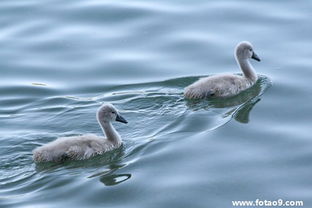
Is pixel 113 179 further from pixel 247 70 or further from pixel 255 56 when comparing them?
pixel 255 56

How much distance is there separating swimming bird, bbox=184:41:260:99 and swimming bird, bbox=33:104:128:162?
4.67 feet

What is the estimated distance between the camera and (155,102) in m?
13.6

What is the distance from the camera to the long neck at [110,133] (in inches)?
487

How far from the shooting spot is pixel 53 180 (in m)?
11.3

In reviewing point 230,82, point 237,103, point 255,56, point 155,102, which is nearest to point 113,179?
point 155,102

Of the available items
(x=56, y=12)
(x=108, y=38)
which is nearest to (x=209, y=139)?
(x=108, y=38)

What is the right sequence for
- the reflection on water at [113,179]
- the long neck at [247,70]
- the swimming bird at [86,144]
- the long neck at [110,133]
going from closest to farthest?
the reflection on water at [113,179], the swimming bird at [86,144], the long neck at [110,133], the long neck at [247,70]

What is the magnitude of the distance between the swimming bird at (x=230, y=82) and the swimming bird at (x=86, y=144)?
142 cm

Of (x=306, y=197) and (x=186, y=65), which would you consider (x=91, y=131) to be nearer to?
(x=186, y=65)

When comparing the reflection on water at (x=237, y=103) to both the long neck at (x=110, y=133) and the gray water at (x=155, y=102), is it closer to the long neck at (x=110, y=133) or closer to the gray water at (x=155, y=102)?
the gray water at (x=155, y=102)

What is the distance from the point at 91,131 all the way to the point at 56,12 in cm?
515

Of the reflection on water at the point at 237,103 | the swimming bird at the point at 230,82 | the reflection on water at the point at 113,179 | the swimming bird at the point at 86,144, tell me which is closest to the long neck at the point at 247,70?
the swimming bird at the point at 230,82

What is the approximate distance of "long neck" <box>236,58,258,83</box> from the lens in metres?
14.1

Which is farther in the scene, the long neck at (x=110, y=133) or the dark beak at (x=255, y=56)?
the dark beak at (x=255, y=56)
